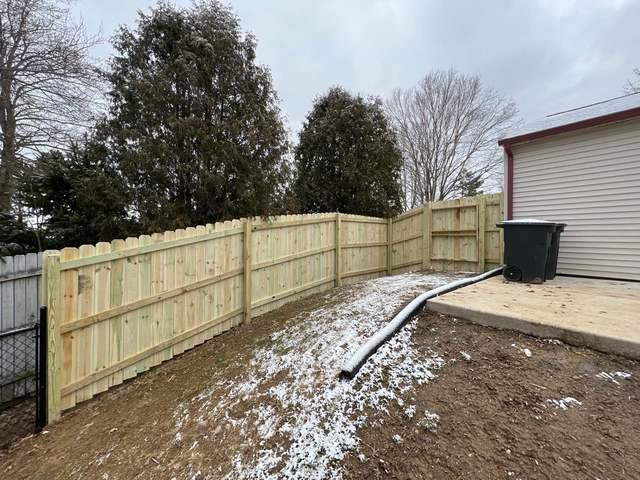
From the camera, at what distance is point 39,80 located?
15.9ft

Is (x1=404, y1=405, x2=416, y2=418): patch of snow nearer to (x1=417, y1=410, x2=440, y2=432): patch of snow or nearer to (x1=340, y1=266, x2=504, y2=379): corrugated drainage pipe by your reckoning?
(x1=417, y1=410, x2=440, y2=432): patch of snow

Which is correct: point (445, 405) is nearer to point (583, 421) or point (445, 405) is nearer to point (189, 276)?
point (583, 421)

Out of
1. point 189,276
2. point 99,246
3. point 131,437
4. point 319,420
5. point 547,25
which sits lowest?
point 131,437

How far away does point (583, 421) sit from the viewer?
189 cm

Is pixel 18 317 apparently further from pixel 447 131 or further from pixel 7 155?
pixel 447 131

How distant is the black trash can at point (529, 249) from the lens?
4.65m

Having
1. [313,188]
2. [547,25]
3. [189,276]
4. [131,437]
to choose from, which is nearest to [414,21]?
[547,25]

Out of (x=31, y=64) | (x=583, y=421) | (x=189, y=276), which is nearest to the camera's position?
(x=583, y=421)

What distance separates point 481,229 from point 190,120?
5.60m

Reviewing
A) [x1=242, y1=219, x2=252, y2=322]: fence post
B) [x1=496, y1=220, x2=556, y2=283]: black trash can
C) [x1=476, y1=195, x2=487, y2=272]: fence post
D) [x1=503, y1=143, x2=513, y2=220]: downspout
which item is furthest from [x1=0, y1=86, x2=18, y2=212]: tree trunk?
[x1=503, y1=143, x2=513, y2=220]: downspout

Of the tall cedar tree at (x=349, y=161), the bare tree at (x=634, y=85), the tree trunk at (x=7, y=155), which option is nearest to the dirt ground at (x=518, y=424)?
the tree trunk at (x=7, y=155)

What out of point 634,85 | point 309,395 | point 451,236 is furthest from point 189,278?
point 634,85

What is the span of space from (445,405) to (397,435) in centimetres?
42

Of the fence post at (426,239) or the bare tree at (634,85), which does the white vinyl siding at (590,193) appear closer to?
the fence post at (426,239)
